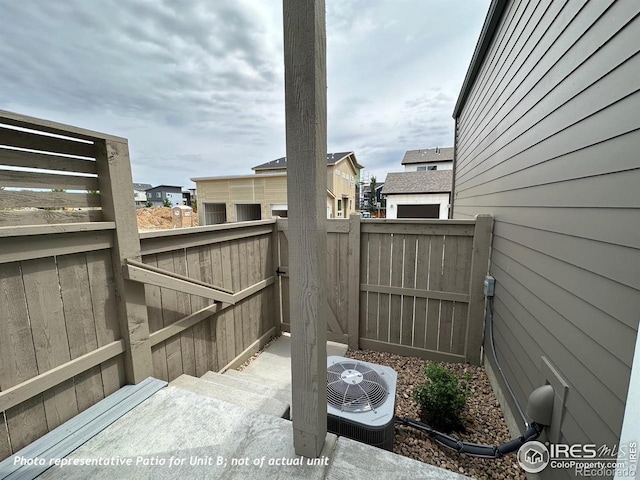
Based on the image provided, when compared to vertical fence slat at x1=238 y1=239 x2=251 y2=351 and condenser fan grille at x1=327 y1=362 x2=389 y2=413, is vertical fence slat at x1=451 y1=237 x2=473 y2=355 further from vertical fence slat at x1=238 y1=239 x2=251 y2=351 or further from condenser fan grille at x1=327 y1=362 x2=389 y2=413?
vertical fence slat at x1=238 y1=239 x2=251 y2=351

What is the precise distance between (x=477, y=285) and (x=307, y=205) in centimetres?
255

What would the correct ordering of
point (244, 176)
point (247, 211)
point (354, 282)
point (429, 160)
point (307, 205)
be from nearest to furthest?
point (307, 205) < point (354, 282) < point (244, 176) < point (247, 211) < point (429, 160)

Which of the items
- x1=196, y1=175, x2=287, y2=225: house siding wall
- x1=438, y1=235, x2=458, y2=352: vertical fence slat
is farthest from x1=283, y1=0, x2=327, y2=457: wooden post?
x1=196, y1=175, x2=287, y2=225: house siding wall

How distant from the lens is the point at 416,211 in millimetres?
13867

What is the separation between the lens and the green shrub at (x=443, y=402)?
6.20 ft

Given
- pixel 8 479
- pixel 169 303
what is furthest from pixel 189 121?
pixel 8 479

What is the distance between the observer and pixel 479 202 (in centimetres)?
365

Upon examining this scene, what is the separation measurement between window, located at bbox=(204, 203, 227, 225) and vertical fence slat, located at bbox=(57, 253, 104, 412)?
1391 centimetres

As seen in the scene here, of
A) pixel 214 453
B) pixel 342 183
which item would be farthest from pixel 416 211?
pixel 214 453

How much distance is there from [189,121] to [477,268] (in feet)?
13.6

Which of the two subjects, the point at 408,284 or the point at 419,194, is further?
the point at 419,194

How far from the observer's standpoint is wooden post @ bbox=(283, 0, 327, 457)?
0.88m

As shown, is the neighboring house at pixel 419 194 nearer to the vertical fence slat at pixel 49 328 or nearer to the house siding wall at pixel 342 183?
the house siding wall at pixel 342 183

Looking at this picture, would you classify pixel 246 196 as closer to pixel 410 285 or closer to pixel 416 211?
pixel 416 211
